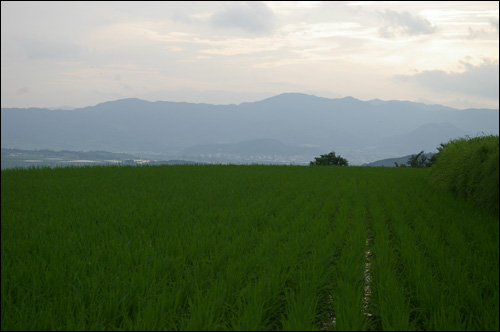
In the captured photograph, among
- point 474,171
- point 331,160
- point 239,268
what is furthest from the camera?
point 331,160

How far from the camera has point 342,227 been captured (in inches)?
209

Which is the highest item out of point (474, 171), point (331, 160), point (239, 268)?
point (331, 160)

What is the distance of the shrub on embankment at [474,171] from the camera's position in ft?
18.9

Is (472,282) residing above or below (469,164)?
below

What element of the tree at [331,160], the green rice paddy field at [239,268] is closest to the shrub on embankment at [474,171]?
the green rice paddy field at [239,268]

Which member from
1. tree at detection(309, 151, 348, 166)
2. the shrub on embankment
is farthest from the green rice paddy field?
tree at detection(309, 151, 348, 166)

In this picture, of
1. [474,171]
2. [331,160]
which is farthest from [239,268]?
[331,160]

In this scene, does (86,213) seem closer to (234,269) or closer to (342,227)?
(234,269)

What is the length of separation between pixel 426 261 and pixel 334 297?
144cm

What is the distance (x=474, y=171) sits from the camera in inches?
275

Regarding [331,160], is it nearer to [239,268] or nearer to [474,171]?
[474,171]

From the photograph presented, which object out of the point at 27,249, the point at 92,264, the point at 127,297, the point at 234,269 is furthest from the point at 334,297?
the point at 27,249

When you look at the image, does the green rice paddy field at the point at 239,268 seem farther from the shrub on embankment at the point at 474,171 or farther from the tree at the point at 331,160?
the tree at the point at 331,160

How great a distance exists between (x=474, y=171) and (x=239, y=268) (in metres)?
5.71
